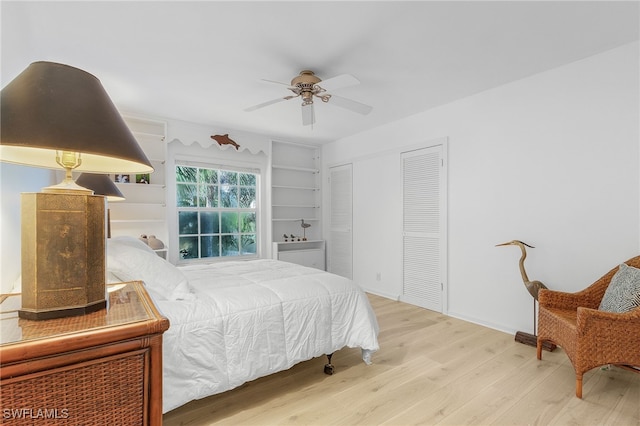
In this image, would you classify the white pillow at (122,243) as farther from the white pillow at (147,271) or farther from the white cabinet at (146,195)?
the white cabinet at (146,195)

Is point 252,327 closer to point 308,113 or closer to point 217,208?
point 308,113

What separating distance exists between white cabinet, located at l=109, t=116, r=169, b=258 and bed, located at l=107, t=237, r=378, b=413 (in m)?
2.10

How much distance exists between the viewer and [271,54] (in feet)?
8.04

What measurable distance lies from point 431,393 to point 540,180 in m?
2.17

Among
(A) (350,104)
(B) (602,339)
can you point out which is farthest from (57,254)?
(B) (602,339)

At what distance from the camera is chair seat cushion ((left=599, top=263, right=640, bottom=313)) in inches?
76.5

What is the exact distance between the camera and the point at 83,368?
2.64 feet

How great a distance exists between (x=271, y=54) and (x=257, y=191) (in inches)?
113

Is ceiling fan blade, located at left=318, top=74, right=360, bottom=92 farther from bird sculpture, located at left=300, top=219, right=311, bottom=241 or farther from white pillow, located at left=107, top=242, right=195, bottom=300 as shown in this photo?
bird sculpture, located at left=300, top=219, right=311, bottom=241

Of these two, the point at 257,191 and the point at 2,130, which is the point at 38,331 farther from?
the point at 257,191

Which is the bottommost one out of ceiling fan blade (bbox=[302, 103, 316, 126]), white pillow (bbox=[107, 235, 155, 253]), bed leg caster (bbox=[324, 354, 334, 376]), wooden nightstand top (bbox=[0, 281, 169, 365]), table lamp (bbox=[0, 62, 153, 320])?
bed leg caster (bbox=[324, 354, 334, 376])

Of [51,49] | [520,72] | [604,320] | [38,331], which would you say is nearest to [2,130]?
[38,331]

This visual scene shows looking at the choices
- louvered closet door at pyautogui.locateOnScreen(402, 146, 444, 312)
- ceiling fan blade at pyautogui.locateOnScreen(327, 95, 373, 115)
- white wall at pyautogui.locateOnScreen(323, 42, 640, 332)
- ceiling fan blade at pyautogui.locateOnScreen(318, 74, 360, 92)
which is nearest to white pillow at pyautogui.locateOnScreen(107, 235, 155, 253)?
ceiling fan blade at pyautogui.locateOnScreen(318, 74, 360, 92)

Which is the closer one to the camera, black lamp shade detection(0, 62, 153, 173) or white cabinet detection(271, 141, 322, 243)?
black lamp shade detection(0, 62, 153, 173)
